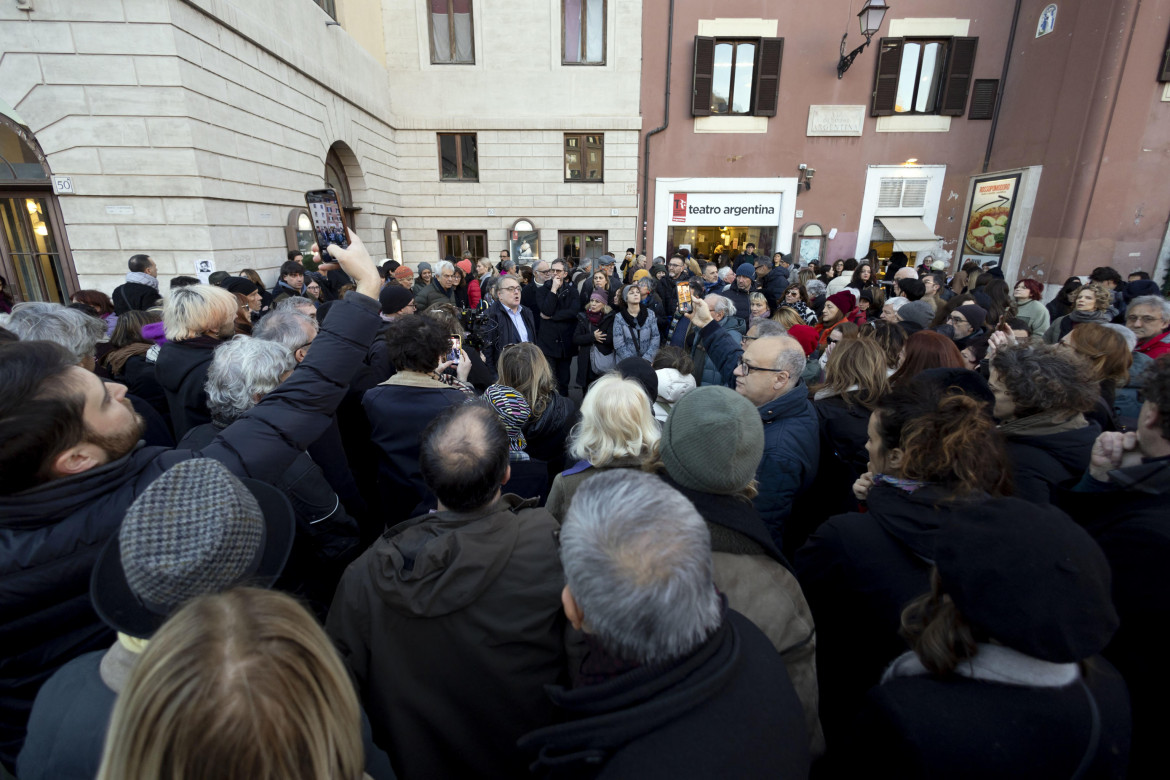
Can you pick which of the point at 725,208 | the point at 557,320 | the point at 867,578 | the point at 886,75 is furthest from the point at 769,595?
the point at 886,75

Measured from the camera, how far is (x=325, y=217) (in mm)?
2137

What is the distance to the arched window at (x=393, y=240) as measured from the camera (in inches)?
512

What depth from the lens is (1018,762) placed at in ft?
3.05

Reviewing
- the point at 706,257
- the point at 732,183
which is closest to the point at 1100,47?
the point at 732,183

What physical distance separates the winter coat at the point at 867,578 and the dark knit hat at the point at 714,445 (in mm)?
408

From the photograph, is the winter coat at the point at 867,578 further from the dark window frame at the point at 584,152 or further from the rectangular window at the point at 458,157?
the rectangular window at the point at 458,157

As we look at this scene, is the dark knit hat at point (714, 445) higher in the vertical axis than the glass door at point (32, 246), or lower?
lower

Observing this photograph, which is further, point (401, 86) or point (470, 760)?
point (401, 86)

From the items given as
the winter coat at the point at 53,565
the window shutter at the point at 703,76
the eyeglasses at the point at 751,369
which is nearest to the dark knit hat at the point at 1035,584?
the eyeglasses at the point at 751,369

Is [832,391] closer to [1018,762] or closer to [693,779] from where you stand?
[1018,762]

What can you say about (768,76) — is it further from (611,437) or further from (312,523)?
(312,523)

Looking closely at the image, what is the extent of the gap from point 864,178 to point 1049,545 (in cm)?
1586

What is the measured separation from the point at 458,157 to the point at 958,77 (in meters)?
13.3

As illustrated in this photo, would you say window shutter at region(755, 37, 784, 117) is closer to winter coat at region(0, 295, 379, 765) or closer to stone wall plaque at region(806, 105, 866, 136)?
stone wall plaque at region(806, 105, 866, 136)
